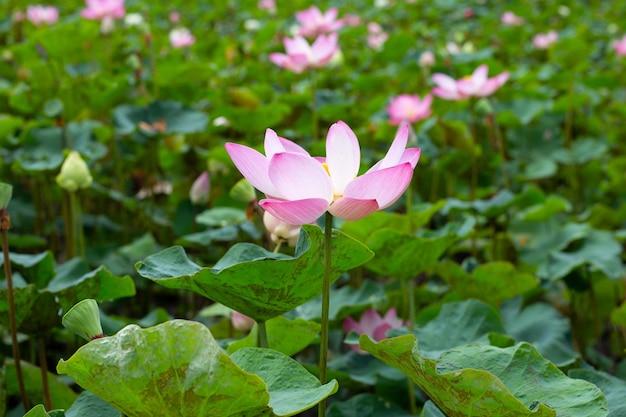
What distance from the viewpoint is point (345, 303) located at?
1110mm

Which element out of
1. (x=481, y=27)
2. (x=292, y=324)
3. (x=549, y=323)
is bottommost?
(x=549, y=323)

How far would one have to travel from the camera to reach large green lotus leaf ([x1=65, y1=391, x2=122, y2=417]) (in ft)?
2.31

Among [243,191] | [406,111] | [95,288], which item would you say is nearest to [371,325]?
[243,191]

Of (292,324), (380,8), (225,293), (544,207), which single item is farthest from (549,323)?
(380,8)

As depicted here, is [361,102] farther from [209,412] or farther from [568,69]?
[209,412]

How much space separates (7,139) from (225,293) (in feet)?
3.86

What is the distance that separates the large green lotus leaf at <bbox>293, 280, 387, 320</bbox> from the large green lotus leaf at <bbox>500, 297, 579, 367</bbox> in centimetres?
28

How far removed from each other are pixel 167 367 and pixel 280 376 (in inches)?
4.7

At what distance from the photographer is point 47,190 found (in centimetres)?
176

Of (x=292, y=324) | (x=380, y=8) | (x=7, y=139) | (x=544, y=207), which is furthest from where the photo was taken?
(x=380, y=8)

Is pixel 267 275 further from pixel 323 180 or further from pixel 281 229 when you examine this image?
pixel 281 229

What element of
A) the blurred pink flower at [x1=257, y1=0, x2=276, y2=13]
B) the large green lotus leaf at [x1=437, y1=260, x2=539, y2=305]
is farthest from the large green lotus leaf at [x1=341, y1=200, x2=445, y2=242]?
the blurred pink flower at [x1=257, y1=0, x2=276, y2=13]

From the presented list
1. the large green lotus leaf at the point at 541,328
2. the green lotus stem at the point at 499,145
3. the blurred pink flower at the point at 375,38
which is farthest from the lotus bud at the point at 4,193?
the blurred pink flower at the point at 375,38

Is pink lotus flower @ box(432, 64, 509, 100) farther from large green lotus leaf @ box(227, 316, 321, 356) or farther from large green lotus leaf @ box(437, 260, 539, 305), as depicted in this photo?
large green lotus leaf @ box(227, 316, 321, 356)
